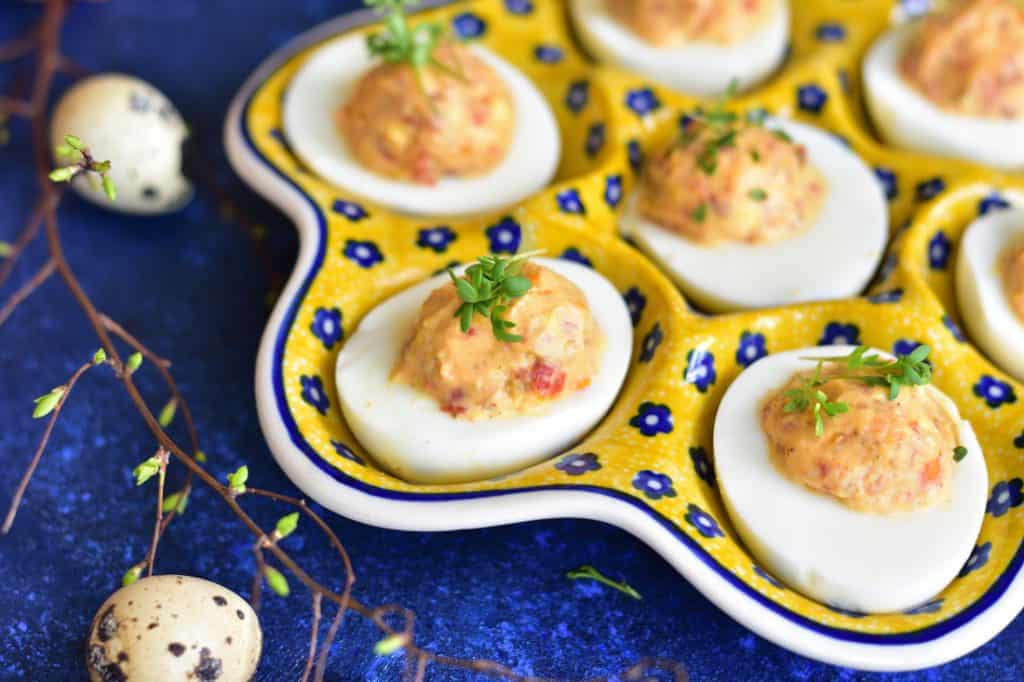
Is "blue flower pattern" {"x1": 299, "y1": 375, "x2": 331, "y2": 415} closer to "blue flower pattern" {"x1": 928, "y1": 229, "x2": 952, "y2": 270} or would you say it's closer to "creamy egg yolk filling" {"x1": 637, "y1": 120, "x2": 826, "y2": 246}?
"creamy egg yolk filling" {"x1": 637, "y1": 120, "x2": 826, "y2": 246}

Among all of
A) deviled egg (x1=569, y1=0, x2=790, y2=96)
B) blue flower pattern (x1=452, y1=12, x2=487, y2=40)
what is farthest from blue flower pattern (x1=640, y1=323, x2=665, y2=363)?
blue flower pattern (x1=452, y1=12, x2=487, y2=40)

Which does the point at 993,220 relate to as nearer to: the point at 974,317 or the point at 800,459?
the point at 974,317

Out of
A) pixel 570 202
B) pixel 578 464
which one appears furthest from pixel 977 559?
pixel 570 202

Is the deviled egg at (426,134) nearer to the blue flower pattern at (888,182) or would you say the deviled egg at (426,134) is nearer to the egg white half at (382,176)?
the egg white half at (382,176)

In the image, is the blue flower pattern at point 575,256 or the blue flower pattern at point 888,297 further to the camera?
the blue flower pattern at point 575,256

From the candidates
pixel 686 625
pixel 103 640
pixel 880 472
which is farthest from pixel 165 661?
pixel 880 472

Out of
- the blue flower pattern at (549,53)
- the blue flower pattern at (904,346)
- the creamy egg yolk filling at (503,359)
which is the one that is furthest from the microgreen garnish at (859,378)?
the blue flower pattern at (549,53)

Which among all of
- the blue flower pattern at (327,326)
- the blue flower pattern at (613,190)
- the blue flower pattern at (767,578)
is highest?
the blue flower pattern at (613,190)

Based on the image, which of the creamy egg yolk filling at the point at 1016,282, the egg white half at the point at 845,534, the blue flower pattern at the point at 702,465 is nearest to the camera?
the egg white half at the point at 845,534
